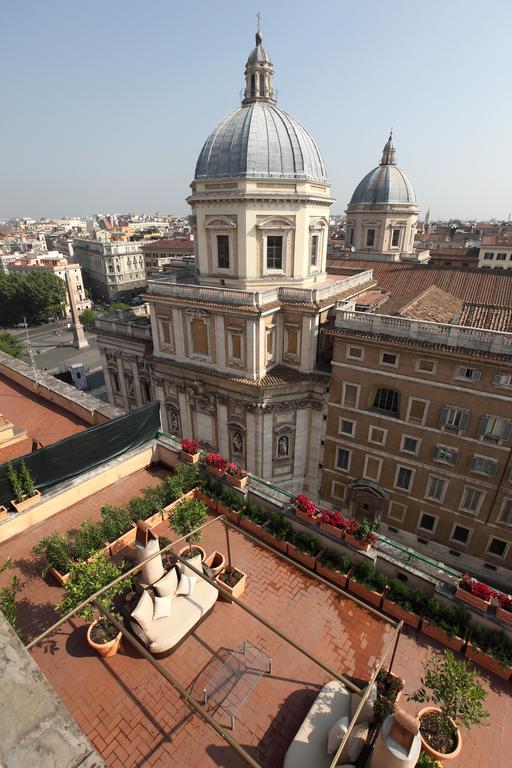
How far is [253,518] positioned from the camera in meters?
15.9

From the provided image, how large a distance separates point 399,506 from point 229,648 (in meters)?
19.7

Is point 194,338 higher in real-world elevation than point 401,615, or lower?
higher

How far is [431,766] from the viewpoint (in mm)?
8398

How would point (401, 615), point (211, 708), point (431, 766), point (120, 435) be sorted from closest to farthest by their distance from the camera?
point (431, 766) < point (211, 708) < point (401, 615) < point (120, 435)

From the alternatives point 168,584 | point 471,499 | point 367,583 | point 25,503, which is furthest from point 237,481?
point 471,499

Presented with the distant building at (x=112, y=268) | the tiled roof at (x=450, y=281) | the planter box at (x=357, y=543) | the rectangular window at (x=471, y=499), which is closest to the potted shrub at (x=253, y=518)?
the planter box at (x=357, y=543)

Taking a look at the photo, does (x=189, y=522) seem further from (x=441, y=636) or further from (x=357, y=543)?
(x=441, y=636)

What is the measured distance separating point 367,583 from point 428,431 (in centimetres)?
1409

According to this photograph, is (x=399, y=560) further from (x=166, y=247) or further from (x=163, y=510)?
(x=166, y=247)

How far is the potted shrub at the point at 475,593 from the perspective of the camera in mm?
12232

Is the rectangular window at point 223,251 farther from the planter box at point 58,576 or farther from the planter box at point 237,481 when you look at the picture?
the planter box at point 58,576

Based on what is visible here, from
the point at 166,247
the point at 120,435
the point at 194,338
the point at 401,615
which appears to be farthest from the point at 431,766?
the point at 166,247

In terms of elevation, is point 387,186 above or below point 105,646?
above

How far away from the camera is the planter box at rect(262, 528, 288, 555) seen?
14.8 meters
